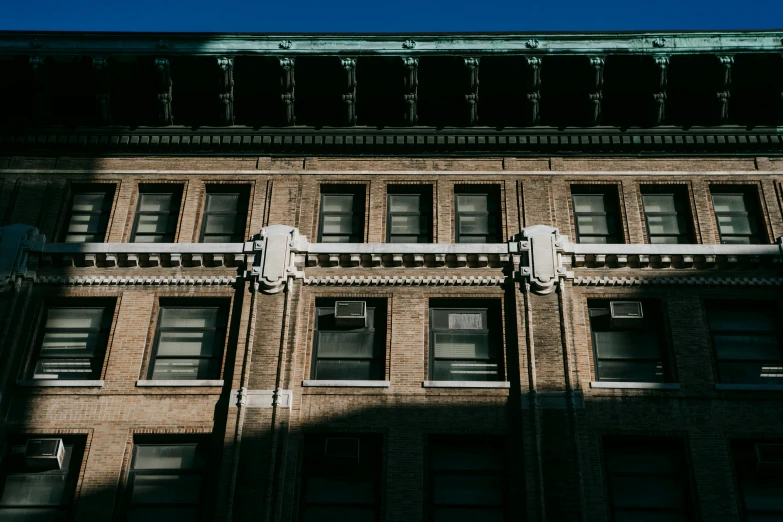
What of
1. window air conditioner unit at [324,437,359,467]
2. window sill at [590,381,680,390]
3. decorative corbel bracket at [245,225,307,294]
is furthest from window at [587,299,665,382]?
decorative corbel bracket at [245,225,307,294]

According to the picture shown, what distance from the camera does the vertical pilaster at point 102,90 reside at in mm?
22672

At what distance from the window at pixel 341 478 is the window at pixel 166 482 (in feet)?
6.37

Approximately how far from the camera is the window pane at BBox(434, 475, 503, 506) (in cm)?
1825

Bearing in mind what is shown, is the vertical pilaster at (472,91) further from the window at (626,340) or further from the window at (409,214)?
the window at (626,340)

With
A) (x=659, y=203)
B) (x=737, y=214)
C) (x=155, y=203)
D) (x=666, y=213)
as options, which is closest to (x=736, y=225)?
(x=737, y=214)

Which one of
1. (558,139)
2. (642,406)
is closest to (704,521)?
(642,406)

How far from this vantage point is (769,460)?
18141mm

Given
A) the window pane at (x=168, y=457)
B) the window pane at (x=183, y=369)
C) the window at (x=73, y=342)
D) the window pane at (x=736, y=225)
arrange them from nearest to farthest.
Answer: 1. the window pane at (x=168, y=457)
2. the window pane at (x=183, y=369)
3. the window at (x=73, y=342)
4. the window pane at (x=736, y=225)

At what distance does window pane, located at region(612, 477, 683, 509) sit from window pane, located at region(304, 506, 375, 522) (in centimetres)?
438

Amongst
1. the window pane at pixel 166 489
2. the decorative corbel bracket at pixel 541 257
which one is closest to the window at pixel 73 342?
the window pane at pixel 166 489

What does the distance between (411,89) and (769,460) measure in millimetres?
10798

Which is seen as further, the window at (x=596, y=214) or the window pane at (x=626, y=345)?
the window at (x=596, y=214)

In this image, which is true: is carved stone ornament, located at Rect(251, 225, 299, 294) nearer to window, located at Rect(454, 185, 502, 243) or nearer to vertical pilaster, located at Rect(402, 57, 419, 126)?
window, located at Rect(454, 185, 502, 243)

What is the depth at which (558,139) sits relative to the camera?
23062 mm
